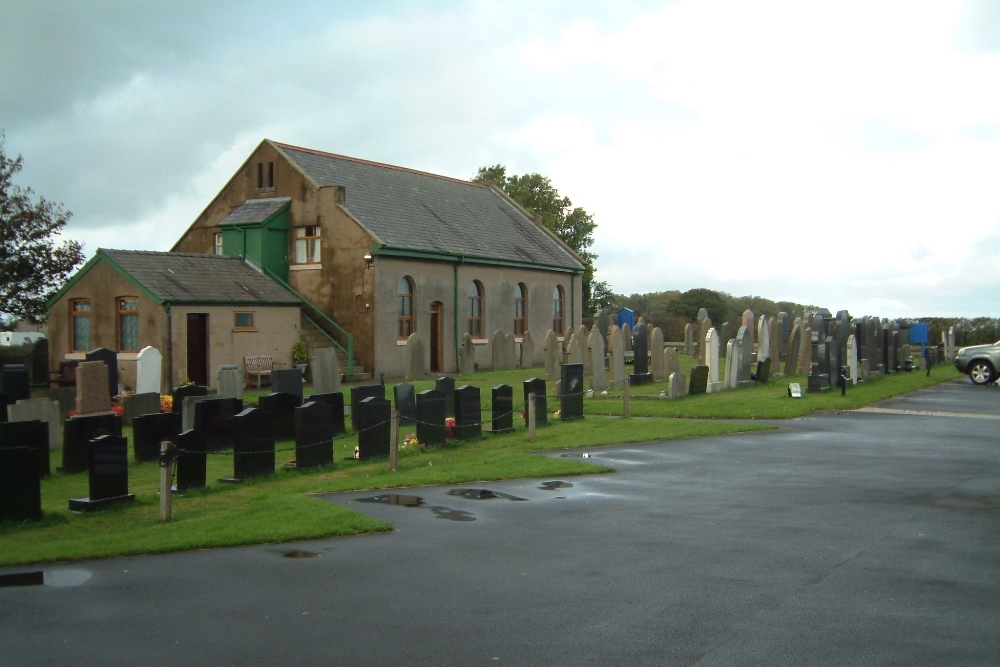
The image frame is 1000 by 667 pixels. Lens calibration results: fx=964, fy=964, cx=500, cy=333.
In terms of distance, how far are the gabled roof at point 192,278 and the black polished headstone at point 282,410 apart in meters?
11.5

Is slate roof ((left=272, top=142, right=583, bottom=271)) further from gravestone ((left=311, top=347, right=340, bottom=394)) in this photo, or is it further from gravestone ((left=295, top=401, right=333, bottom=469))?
gravestone ((left=295, top=401, right=333, bottom=469))

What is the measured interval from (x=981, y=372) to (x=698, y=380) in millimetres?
12703

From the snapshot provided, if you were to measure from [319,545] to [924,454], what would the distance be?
10.7 m

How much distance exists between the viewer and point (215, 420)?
17.5 m

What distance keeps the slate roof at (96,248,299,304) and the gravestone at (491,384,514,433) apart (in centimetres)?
1346

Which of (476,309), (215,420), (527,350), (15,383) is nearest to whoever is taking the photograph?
(215,420)

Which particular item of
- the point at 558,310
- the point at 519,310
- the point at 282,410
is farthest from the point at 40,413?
the point at 558,310

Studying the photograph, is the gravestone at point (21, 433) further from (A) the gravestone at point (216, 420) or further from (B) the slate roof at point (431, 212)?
(B) the slate roof at point (431, 212)

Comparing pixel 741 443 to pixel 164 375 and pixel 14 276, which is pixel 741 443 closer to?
pixel 164 375

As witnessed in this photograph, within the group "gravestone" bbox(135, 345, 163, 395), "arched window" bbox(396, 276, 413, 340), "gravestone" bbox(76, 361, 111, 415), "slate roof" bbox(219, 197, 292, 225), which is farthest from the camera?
"arched window" bbox(396, 276, 413, 340)

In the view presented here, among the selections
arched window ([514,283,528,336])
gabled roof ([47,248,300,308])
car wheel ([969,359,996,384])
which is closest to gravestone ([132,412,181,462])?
gabled roof ([47,248,300,308])

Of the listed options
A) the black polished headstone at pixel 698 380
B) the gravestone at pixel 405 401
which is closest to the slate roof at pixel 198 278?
the gravestone at pixel 405 401

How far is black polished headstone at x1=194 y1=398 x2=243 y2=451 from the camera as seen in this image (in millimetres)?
17219

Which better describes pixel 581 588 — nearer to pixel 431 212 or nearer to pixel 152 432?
pixel 152 432
